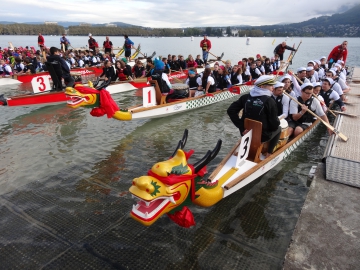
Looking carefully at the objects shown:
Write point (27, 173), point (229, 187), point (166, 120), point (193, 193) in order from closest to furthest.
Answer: point (193, 193) < point (229, 187) < point (27, 173) < point (166, 120)

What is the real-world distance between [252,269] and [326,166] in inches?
81.6

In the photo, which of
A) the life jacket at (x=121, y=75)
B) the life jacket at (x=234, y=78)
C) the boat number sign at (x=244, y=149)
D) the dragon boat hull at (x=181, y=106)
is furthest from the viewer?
the life jacket at (x=121, y=75)

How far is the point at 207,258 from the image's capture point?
3254 millimetres

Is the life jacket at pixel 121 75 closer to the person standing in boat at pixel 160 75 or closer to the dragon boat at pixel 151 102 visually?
the dragon boat at pixel 151 102

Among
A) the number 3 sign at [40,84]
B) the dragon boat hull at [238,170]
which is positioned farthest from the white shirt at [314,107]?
the number 3 sign at [40,84]

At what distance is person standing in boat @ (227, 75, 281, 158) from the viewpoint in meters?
3.90

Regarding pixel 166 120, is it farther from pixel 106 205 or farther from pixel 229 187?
pixel 229 187

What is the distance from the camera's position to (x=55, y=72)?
9297mm

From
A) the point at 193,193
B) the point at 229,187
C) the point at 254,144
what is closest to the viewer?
the point at 193,193

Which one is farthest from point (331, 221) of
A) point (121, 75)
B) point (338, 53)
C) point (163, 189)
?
point (338, 53)

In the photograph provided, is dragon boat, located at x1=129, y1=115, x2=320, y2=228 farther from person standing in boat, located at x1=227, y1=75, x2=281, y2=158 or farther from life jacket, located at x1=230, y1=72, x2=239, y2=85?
life jacket, located at x1=230, y1=72, x2=239, y2=85

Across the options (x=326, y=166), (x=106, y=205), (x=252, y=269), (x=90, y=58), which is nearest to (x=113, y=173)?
(x=106, y=205)

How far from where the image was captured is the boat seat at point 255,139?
410 centimetres

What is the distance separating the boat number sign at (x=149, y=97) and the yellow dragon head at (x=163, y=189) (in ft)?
17.3
